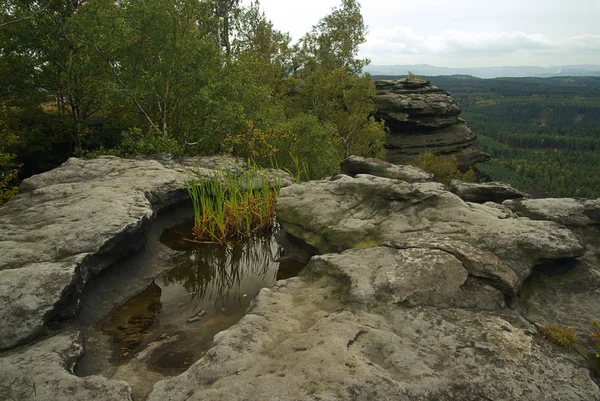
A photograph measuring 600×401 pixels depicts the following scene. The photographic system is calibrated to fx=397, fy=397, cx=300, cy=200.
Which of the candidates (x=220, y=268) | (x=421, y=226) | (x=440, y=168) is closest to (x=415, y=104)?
(x=440, y=168)

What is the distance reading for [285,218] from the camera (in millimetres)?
9727

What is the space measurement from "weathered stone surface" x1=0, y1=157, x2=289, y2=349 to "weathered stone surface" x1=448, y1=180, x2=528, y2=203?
8.15 m

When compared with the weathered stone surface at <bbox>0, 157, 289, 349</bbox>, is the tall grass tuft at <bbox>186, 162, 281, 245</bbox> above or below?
below

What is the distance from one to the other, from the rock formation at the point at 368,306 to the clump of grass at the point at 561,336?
0.38ft

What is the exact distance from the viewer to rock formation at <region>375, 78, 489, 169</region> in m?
45.7

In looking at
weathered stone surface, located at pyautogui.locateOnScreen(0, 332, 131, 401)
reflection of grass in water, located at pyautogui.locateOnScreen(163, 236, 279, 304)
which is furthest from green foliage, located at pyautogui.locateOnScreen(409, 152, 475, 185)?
weathered stone surface, located at pyautogui.locateOnScreen(0, 332, 131, 401)

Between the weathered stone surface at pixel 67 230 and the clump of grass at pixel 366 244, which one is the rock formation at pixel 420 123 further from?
the clump of grass at pixel 366 244

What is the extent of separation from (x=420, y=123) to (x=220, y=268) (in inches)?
1652

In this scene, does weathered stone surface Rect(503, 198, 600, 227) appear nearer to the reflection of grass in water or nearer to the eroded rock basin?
the eroded rock basin

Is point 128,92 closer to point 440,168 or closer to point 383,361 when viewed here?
point 383,361

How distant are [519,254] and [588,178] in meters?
126

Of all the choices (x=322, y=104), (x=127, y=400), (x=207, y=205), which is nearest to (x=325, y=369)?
(x=127, y=400)

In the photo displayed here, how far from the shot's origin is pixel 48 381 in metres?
4.42

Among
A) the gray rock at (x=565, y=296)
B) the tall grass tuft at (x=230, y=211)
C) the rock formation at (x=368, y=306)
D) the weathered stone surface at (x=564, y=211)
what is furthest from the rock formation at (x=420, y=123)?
the gray rock at (x=565, y=296)
